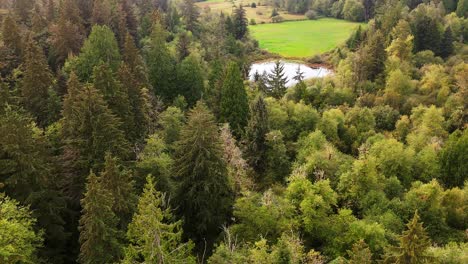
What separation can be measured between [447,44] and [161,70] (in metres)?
71.3

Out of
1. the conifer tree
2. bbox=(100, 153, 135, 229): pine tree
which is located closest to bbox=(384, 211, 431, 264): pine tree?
bbox=(100, 153, 135, 229): pine tree

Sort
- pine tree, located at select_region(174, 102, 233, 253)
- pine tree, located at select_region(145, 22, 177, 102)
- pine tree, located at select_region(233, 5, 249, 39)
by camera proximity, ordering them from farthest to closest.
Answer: pine tree, located at select_region(233, 5, 249, 39) → pine tree, located at select_region(145, 22, 177, 102) → pine tree, located at select_region(174, 102, 233, 253)

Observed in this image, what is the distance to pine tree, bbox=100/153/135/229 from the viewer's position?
1281 inches

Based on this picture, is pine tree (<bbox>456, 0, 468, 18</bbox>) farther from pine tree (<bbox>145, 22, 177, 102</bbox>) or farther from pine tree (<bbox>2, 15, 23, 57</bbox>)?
pine tree (<bbox>2, 15, 23, 57</bbox>)

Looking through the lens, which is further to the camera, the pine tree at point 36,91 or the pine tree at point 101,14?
the pine tree at point 101,14

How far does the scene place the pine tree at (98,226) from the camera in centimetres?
2978

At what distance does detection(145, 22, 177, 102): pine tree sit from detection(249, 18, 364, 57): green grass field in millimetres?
77305

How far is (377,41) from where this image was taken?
88938 millimetres

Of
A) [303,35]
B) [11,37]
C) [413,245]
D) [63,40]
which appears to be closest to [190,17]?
[63,40]

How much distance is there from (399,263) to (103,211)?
72.7 ft

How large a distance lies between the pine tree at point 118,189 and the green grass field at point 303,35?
11900cm

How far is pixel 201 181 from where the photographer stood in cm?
4250

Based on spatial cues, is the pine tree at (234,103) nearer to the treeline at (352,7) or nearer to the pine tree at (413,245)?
the pine tree at (413,245)

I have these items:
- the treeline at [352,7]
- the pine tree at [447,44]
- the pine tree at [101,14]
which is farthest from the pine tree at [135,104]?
the treeline at [352,7]
